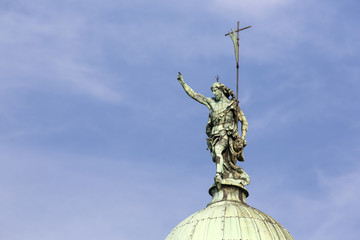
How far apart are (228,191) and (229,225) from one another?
3776 mm

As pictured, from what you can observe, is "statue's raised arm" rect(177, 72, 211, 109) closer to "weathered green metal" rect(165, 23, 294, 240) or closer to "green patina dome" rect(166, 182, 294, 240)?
"weathered green metal" rect(165, 23, 294, 240)

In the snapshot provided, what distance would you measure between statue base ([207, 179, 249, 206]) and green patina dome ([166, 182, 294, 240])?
400 mm

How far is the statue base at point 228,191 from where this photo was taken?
51375 mm

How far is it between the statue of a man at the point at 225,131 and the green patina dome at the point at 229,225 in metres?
2.56

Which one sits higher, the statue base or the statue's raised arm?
the statue's raised arm

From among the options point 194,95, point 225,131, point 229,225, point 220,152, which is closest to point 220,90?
point 194,95

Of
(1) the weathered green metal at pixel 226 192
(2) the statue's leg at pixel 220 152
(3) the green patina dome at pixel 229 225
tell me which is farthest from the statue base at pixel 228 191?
(2) the statue's leg at pixel 220 152

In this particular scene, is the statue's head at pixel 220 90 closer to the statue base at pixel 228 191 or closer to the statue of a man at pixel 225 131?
the statue of a man at pixel 225 131

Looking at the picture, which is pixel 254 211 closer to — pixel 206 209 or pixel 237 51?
pixel 206 209

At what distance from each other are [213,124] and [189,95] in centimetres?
210

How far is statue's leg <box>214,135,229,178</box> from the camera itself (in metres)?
52.6

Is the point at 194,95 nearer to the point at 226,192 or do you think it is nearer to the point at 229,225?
the point at 226,192

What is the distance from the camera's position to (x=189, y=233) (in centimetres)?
4838

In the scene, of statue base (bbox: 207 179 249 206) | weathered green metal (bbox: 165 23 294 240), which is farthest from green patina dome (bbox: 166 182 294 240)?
statue base (bbox: 207 179 249 206)
